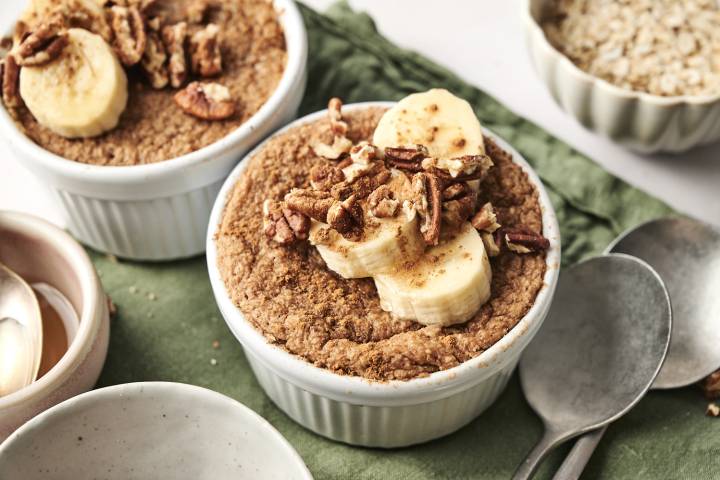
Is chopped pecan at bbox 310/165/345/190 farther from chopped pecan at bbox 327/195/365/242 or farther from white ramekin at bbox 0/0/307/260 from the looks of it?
white ramekin at bbox 0/0/307/260

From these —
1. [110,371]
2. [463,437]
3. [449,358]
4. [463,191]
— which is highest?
[463,191]

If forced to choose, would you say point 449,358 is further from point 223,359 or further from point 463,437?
point 223,359

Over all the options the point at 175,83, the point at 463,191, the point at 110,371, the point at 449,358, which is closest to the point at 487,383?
the point at 449,358

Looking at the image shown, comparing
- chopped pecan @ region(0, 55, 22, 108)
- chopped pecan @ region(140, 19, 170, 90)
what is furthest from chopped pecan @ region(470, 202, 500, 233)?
Answer: chopped pecan @ region(0, 55, 22, 108)

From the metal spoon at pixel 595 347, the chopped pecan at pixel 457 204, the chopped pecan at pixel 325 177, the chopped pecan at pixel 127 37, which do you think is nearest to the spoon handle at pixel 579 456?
the metal spoon at pixel 595 347

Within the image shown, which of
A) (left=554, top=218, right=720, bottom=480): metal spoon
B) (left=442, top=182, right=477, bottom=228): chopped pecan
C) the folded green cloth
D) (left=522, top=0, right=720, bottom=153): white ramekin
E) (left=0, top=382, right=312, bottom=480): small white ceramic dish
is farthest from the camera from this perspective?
(left=522, top=0, right=720, bottom=153): white ramekin

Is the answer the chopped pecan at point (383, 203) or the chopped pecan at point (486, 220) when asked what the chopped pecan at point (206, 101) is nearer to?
the chopped pecan at point (383, 203)

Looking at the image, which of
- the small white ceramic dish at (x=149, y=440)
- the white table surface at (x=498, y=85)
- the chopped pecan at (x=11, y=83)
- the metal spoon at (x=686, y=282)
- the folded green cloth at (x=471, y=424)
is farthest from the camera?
the white table surface at (x=498, y=85)
